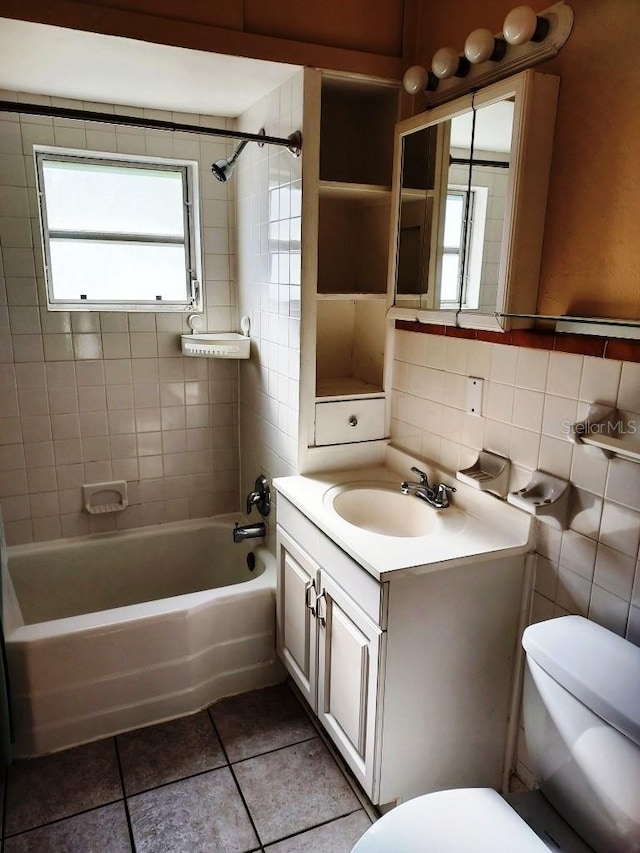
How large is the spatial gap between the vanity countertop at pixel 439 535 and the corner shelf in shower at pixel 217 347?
2.26 ft

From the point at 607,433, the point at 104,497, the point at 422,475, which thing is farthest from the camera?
the point at 104,497

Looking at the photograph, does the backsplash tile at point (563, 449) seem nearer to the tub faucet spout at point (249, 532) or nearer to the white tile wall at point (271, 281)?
the white tile wall at point (271, 281)

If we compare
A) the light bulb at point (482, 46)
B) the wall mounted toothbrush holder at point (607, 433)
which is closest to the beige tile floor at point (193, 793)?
the wall mounted toothbrush holder at point (607, 433)

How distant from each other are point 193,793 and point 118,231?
6.81ft

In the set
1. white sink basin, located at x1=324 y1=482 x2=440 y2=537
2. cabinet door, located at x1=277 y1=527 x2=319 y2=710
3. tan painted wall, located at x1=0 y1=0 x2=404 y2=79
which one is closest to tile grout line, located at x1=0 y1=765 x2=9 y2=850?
cabinet door, located at x1=277 y1=527 x2=319 y2=710

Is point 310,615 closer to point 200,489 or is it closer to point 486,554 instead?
point 486,554

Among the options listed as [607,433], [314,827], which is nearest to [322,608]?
[314,827]

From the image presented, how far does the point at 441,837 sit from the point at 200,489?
6.17ft

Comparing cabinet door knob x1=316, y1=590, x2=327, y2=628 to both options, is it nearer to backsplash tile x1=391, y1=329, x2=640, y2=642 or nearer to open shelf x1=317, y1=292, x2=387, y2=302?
backsplash tile x1=391, y1=329, x2=640, y2=642

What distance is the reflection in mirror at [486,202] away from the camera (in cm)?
145

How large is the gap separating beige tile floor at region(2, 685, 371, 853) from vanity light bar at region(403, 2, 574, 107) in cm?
205

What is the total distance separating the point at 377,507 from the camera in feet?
6.43

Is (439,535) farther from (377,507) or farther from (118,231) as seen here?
(118,231)

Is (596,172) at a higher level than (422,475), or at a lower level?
higher
